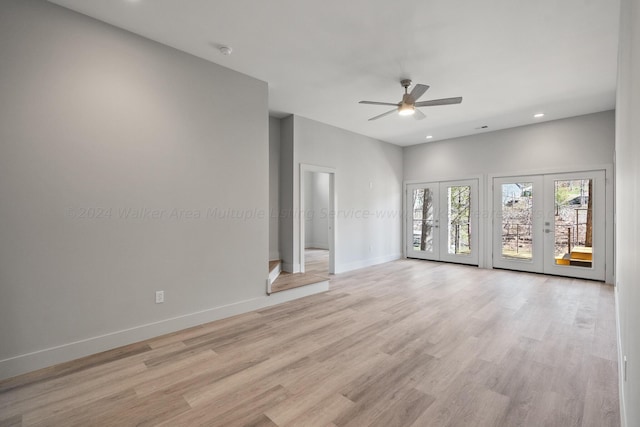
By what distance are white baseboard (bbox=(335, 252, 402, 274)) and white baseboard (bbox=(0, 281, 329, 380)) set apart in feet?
7.56

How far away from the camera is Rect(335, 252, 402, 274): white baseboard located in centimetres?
619

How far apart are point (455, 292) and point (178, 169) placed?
14.4 ft

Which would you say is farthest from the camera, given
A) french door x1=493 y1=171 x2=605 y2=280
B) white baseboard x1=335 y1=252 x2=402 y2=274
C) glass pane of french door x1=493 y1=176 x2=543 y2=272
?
white baseboard x1=335 y1=252 x2=402 y2=274

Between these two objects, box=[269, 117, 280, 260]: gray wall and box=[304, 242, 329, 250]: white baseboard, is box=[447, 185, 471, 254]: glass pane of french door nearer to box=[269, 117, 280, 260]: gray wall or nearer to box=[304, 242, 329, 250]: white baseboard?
box=[304, 242, 329, 250]: white baseboard

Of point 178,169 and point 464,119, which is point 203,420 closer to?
point 178,169

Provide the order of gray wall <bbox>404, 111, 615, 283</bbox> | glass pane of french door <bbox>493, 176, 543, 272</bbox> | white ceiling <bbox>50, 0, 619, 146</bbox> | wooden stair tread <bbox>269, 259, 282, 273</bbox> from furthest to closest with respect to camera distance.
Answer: glass pane of french door <bbox>493, 176, 543, 272</bbox>, gray wall <bbox>404, 111, 615, 283</bbox>, wooden stair tread <bbox>269, 259, 282, 273</bbox>, white ceiling <bbox>50, 0, 619, 146</bbox>

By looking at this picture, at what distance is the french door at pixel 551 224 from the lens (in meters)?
5.27

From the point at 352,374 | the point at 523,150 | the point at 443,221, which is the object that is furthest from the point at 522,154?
the point at 352,374

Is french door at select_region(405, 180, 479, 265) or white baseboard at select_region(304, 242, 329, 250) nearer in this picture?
french door at select_region(405, 180, 479, 265)

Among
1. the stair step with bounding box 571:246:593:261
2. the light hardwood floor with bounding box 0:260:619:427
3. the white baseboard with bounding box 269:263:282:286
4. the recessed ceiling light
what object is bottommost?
the light hardwood floor with bounding box 0:260:619:427

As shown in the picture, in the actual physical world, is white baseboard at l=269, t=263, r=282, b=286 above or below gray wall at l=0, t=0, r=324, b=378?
below

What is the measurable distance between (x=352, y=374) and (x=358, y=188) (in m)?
4.74

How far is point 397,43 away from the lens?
3068mm

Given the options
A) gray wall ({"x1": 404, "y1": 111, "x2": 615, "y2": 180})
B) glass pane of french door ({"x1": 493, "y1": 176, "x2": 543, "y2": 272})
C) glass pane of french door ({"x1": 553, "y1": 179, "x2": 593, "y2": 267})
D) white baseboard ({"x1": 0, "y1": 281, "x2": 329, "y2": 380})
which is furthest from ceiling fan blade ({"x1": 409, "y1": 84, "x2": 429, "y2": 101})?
glass pane of french door ({"x1": 553, "y1": 179, "x2": 593, "y2": 267})
